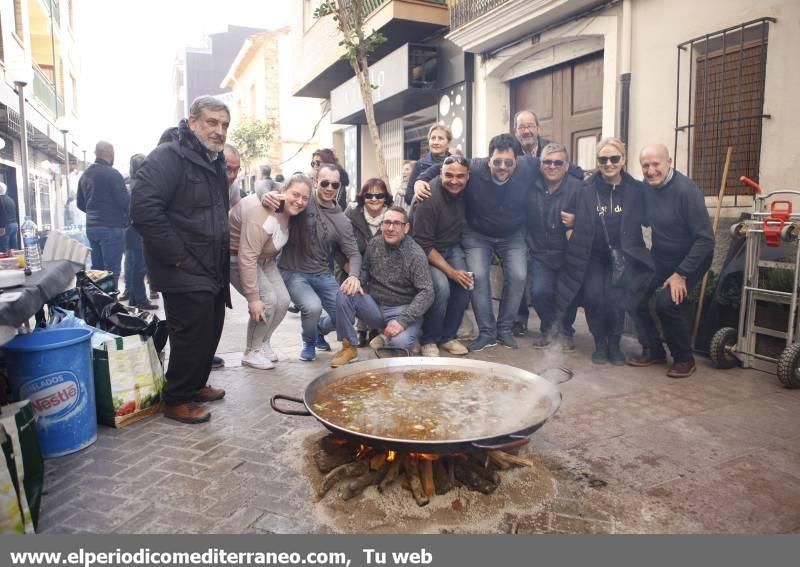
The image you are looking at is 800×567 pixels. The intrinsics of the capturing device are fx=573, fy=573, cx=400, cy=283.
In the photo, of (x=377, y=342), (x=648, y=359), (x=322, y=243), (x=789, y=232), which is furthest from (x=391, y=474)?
(x=789, y=232)

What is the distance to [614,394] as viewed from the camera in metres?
4.42

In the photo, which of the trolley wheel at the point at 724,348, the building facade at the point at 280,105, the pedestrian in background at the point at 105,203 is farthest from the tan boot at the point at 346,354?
the building facade at the point at 280,105

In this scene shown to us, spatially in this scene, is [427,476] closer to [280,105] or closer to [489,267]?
[489,267]

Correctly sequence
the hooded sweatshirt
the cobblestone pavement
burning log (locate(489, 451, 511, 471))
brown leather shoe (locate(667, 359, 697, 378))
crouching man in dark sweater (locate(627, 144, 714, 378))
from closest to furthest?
Answer: the cobblestone pavement, burning log (locate(489, 451, 511, 471)), crouching man in dark sweater (locate(627, 144, 714, 378)), brown leather shoe (locate(667, 359, 697, 378)), the hooded sweatshirt

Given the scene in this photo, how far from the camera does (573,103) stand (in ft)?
27.7

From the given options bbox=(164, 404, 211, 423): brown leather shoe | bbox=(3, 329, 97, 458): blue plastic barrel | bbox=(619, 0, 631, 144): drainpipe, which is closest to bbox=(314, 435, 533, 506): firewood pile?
bbox=(164, 404, 211, 423): brown leather shoe

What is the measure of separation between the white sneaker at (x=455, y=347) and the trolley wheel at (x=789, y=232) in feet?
9.25

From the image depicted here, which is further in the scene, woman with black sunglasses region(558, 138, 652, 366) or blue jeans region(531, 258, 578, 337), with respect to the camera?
blue jeans region(531, 258, 578, 337)

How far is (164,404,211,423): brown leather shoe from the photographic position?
12.7 feet

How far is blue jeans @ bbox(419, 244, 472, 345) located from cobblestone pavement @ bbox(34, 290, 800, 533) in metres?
1.42

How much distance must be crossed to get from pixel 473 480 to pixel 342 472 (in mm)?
669

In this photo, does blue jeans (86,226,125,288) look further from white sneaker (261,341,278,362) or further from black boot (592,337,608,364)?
black boot (592,337,608,364)

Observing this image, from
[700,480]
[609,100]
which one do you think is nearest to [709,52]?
[609,100]

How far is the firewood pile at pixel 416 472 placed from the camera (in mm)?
2828
